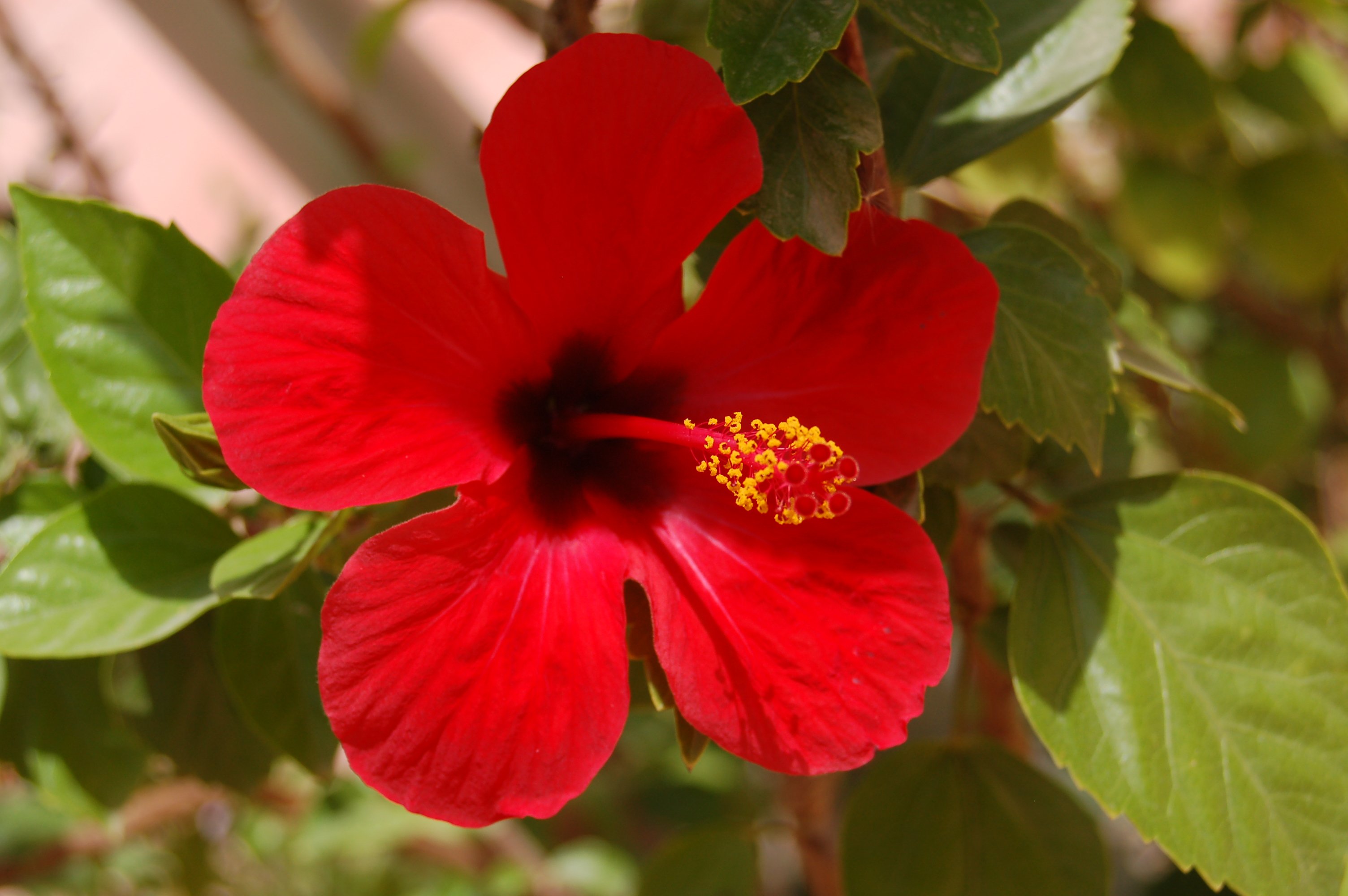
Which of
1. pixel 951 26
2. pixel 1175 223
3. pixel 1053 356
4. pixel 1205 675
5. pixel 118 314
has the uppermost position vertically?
pixel 118 314

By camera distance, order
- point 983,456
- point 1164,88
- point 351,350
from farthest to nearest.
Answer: point 1164,88 → point 983,456 → point 351,350

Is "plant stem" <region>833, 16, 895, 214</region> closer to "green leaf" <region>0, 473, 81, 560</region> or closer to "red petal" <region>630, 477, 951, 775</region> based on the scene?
"red petal" <region>630, 477, 951, 775</region>

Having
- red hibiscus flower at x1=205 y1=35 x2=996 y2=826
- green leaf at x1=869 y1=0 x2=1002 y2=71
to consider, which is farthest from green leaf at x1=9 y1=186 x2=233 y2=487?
green leaf at x1=869 y1=0 x2=1002 y2=71

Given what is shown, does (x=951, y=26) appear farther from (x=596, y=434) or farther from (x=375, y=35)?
(x=375, y=35)

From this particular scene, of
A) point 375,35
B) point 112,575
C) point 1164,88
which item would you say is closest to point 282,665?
point 112,575

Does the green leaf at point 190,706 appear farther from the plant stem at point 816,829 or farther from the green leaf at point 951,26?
the green leaf at point 951,26

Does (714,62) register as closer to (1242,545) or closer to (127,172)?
(1242,545)

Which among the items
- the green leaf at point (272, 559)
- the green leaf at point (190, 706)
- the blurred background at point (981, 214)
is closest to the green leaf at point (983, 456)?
the blurred background at point (981, 214)
